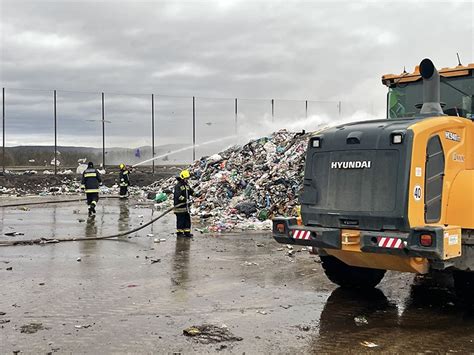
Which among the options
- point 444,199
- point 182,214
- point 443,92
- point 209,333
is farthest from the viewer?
point 182,214

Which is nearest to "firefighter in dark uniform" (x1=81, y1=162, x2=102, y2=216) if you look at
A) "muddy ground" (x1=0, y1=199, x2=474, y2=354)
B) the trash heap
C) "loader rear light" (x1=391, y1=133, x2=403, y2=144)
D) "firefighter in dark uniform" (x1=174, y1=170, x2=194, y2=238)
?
the trash heap

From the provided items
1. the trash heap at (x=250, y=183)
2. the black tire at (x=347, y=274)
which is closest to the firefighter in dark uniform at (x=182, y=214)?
the trash heap at (x=250, y=183)

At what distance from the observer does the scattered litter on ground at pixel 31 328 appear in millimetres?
5730

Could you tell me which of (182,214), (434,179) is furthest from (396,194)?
(182,214)

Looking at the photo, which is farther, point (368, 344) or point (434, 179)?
point (434, 179)

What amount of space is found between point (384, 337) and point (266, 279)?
9.75 feet

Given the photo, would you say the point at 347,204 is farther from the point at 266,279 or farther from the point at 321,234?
the point at 266,279

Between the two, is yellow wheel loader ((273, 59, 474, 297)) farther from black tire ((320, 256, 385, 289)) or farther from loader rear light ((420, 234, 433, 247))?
black tire ((320, 256, 385, 289))

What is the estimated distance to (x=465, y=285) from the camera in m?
6.50

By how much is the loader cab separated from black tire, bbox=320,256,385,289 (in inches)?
89.3

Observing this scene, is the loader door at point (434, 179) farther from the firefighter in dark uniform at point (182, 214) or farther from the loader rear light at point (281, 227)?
the firefighter in dark uniform at point (182, 214)

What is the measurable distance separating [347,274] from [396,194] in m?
2.07

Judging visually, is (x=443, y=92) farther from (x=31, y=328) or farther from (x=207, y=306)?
(x=31, y=328)

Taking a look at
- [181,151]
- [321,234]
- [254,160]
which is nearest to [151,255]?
[321,234]
